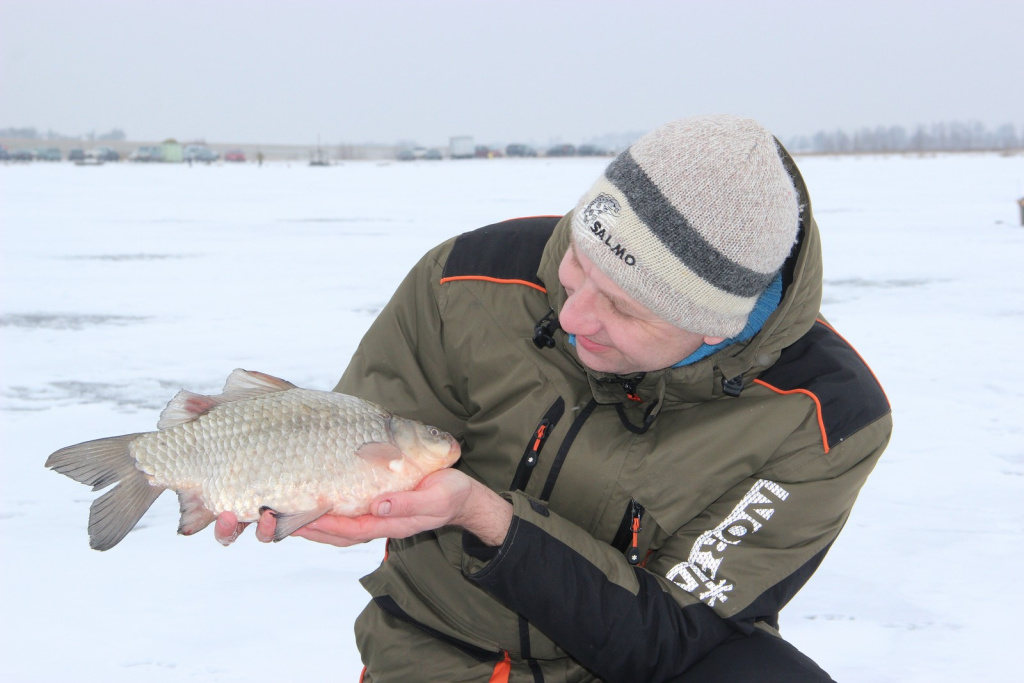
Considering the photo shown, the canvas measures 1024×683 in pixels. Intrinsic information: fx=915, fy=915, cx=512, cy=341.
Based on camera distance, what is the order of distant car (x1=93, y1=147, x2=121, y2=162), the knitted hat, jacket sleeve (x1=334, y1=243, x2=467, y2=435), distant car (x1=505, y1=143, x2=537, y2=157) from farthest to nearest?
distant car (x1=505, y1=143, x2=537, y2=157)
distant car (x1=93, y1=147, x2=121, y2=162)
jacket sleeve (x1=334, y1=243, x2=467, y2=435)
the knitted hat

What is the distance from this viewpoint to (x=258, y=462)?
1.87 meters

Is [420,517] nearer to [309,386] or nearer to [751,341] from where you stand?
[751,341]

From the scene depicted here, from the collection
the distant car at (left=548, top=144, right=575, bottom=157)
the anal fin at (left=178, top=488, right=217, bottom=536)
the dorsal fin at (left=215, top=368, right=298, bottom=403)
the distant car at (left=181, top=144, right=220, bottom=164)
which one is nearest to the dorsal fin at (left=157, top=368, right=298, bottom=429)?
the dorsal fin at (left=215, top=368, right=298, bottom=403)

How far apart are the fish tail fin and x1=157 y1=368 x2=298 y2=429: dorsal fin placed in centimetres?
9

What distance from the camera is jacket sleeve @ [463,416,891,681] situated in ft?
6.10

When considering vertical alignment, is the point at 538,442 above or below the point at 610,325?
below

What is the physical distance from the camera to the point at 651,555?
2113 millimetres

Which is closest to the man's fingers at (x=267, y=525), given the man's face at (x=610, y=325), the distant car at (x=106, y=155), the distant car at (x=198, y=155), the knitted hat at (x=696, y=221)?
the man's face at (x=610, y=325)

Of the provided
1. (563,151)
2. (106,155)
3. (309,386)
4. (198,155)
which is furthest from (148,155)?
(309,386)

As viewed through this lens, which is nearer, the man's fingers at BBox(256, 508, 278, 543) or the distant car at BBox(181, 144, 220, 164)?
the man's fingers at BBox(256, 508, 278, 543)

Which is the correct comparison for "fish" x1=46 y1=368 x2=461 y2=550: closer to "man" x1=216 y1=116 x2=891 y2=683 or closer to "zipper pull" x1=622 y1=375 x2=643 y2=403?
"man" x1=216 y1=116 x2=891 y2=683

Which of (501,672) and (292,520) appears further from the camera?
(501,672)

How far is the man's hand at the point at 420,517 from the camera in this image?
1.79m

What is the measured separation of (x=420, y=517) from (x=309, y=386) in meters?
3.26
